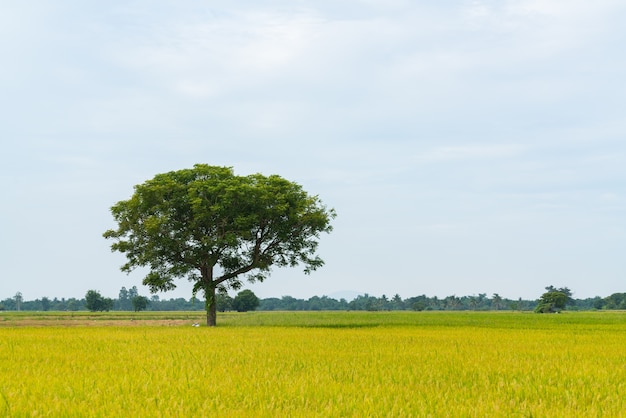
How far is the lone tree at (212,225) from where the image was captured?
47.7m

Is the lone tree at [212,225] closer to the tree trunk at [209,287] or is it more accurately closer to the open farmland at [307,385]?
the tree trunk at [209,287]

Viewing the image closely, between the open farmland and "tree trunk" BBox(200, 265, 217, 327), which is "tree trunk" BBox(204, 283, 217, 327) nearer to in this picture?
"tree trunk" BBox(200, 265, 217, 327)

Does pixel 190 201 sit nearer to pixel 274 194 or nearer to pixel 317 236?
pixel 274 194

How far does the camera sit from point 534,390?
10.9 m

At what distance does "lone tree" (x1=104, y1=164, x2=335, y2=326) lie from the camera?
4769cm

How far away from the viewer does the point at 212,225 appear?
48.9 meters

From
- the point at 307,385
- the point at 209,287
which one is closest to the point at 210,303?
the point at 209,287

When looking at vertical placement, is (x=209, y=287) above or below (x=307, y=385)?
above

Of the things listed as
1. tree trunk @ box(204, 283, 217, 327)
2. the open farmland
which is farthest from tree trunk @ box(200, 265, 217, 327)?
the open farmland

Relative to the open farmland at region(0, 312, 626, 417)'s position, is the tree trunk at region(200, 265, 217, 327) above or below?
above

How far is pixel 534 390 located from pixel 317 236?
133 ft

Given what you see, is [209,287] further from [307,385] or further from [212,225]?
[307,385]

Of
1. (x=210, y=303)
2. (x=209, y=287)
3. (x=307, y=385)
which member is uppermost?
(x=209, y=287)

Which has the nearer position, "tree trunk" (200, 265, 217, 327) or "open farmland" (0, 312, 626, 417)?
"open farmland" (0, 312, 626, 417)
